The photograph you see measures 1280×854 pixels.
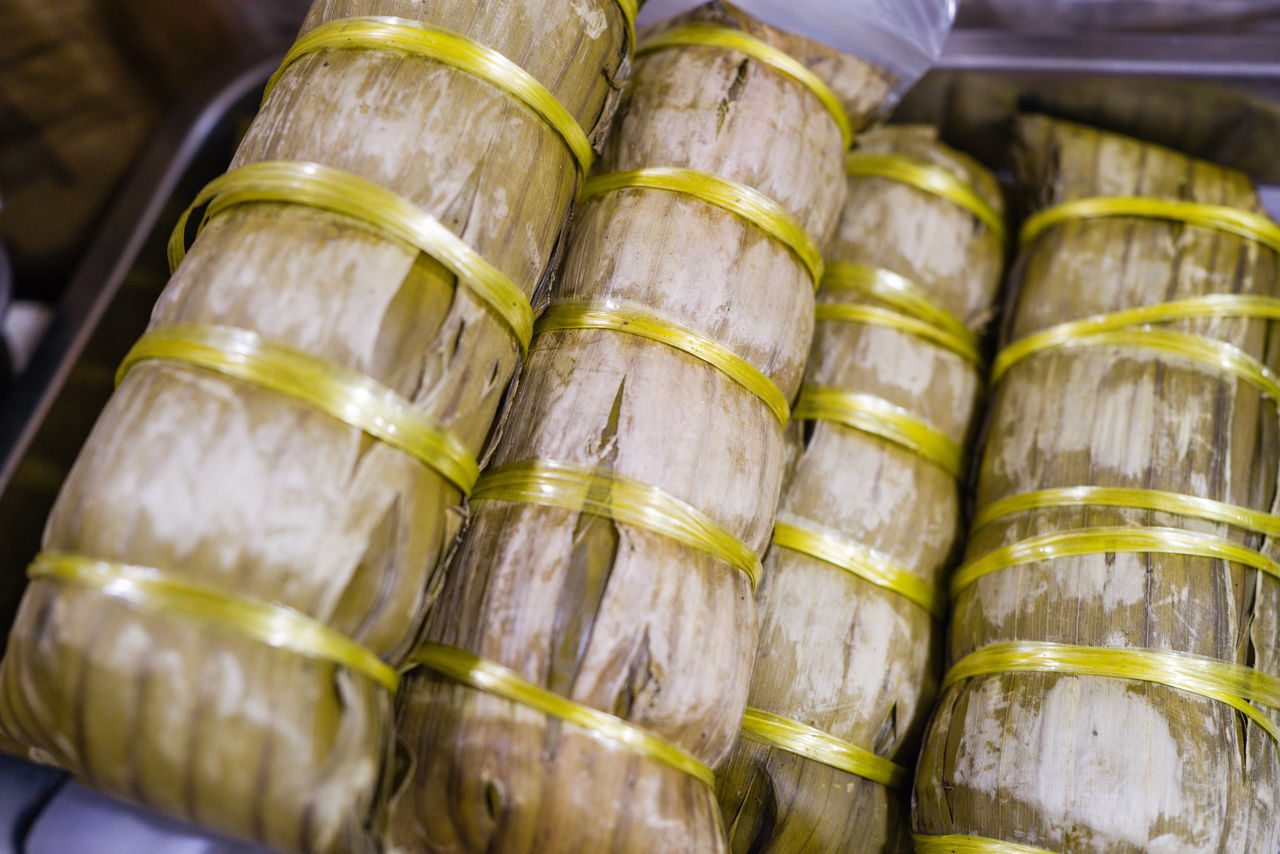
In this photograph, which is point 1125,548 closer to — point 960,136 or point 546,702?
point 546,702

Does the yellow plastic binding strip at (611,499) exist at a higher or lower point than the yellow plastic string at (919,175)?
lower

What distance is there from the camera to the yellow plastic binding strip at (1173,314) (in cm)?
121

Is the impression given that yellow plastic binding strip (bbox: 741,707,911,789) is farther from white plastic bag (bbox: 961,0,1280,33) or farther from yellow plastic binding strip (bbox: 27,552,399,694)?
white plastic bag (bbox: 961,0,1280,33)

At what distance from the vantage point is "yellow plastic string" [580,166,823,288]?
1.08 m

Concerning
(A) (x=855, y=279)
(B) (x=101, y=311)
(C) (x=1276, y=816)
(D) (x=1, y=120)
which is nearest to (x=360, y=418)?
(A) (x=855, y=279)

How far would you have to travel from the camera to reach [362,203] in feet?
2.86

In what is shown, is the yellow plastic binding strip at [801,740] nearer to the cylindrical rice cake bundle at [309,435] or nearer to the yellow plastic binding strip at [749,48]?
the cylindrical rice cake bundle at [309,435]

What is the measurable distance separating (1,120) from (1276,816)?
7.23 feet

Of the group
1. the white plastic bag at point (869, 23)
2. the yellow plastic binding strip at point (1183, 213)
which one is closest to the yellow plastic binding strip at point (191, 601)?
the white plastic bag at point (869, 23)

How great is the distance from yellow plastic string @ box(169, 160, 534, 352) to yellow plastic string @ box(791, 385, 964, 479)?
1.67 ft

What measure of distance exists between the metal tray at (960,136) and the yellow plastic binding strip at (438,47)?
796 millimetres

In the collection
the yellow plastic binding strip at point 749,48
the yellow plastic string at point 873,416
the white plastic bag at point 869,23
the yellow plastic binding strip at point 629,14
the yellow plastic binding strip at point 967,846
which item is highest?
the white plastic bag at point 869,23

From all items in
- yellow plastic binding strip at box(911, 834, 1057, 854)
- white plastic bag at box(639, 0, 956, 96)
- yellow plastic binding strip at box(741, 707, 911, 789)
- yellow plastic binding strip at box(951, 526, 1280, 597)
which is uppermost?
white plastic bag at box(639, 0, 956, 96)

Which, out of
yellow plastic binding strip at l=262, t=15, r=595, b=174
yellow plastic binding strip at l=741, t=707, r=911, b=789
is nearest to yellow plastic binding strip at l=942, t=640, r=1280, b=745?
yellow plastic binding strip at l=741, t=707, r=911, b=789
